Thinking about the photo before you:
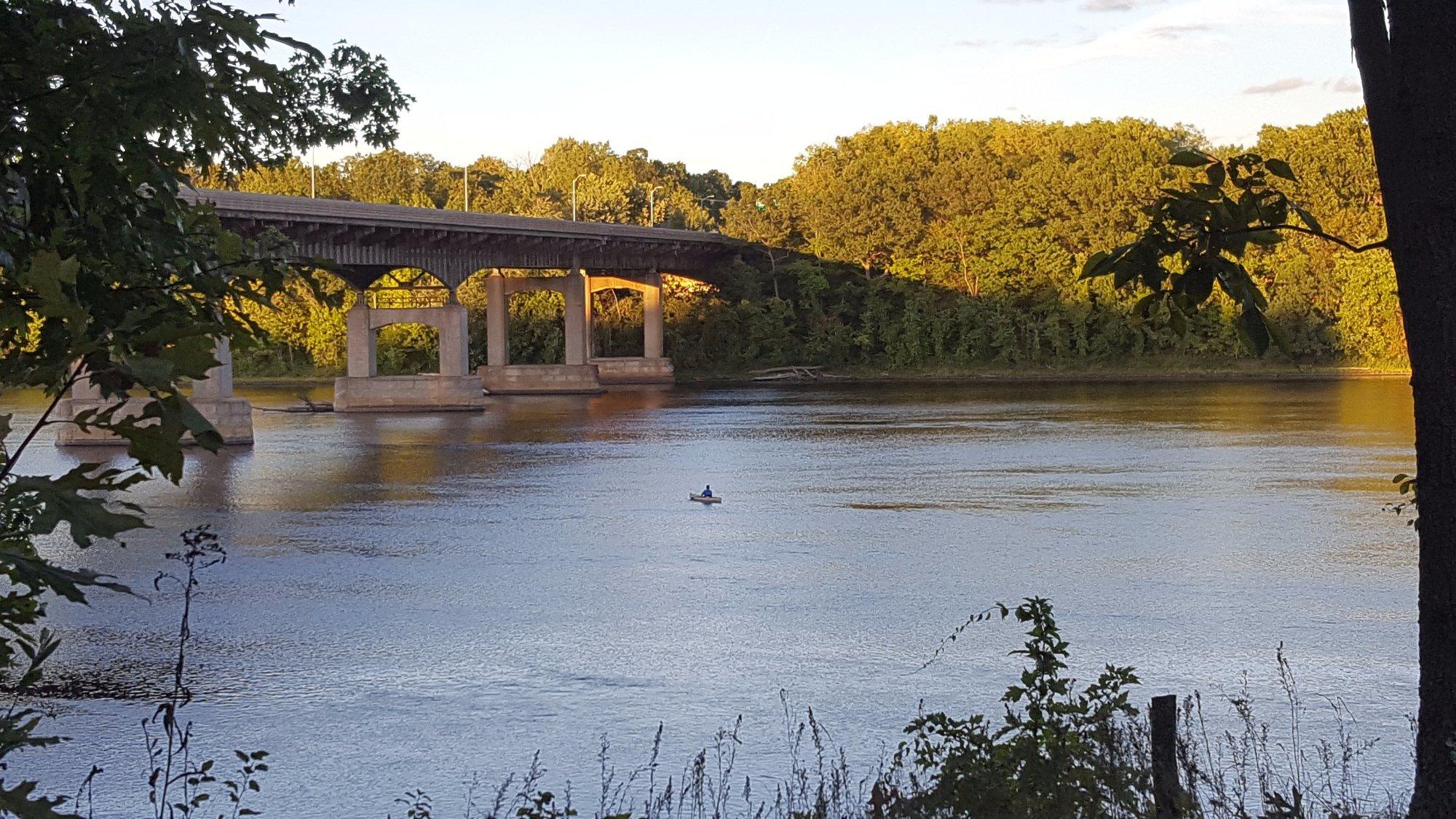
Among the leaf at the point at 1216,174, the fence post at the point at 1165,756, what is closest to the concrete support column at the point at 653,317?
the fence post at the point at 1165,756

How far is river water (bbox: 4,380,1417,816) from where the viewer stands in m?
12.2

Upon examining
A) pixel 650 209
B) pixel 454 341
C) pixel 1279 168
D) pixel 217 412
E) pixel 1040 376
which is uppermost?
A: pixel 650 209

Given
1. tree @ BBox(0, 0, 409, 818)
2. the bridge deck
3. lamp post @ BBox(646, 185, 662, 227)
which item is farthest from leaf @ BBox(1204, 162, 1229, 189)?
lamp post @ BBox(646, 185, 662, 227)

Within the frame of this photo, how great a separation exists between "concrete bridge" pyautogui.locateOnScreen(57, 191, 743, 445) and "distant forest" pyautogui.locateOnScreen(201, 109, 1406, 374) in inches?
138

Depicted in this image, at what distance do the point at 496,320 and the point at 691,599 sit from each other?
69.8 metres

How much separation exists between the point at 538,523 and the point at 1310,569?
12.6 m

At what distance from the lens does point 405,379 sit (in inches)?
2729

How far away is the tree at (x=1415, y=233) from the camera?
559cm

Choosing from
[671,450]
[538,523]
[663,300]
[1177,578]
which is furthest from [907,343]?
[1177,578]

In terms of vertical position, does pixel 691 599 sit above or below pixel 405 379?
below

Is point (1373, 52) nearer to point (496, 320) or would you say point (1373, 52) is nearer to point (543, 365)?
point (543, 365)

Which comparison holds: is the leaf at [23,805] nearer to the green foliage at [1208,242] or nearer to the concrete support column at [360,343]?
the green foliage at [1208,242]

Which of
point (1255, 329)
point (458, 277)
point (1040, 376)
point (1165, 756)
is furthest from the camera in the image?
point (1040, 376)

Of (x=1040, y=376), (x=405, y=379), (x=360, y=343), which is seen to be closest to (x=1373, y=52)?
(x=405, y=379)
